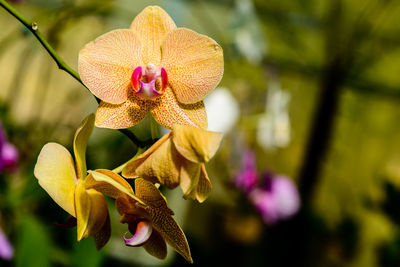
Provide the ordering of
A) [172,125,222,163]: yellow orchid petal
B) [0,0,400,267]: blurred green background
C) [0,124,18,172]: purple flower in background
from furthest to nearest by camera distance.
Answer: [0,0,400,267]: blurred green background, [0,124,18,172]: purple flower in background, [172,125,222,163]: yellow orchid petal

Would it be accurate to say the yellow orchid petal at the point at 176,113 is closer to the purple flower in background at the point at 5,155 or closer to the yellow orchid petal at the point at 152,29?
the yellow orchid petal at the point at 152,29

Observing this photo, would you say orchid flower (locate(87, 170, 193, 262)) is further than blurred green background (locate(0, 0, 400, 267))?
No

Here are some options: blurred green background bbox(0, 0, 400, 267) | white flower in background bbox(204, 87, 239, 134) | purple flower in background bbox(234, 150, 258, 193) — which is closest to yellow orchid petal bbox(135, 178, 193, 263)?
white flower in background bbox(204, 87, 239, 134)

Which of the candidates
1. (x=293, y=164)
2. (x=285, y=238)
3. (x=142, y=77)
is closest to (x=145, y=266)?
(x=285, y=238)

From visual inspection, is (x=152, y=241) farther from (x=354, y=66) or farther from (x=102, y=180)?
(x=354, y=66)

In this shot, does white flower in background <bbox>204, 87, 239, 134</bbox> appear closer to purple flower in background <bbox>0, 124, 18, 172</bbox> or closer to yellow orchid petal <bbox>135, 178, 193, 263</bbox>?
purple flower in background <bbox>0, 124, 18, 172</bbox>

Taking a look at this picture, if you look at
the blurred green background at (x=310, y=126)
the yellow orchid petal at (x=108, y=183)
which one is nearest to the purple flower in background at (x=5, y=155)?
the yellow orchid petal at (x=108, y=183)

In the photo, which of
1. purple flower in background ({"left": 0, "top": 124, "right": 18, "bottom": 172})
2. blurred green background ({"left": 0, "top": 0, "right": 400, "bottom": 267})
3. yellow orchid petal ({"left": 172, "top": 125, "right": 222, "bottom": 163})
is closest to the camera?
yellow orchid petal ({"left": 172, "top": 125, "right": 222, "bottom": 163})
